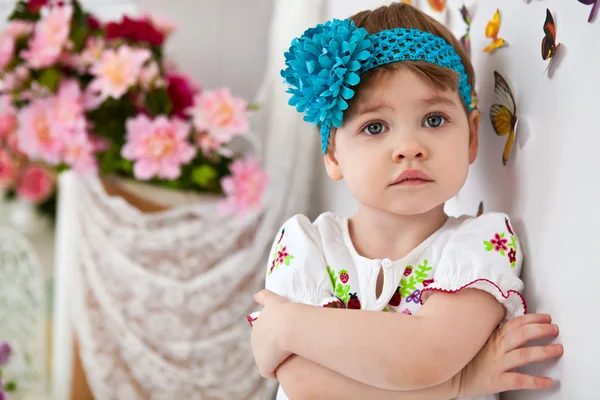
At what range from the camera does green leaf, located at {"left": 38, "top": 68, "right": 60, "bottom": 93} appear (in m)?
1.91

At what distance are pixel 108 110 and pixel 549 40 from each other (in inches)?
57.6

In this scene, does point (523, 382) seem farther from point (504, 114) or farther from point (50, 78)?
point (50, 78)

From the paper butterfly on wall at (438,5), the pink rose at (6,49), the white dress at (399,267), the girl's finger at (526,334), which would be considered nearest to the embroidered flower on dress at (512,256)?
the white dress at (399,267)

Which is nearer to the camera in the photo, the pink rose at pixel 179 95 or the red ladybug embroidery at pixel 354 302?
the red ladybug embroidery at pixel 354 302

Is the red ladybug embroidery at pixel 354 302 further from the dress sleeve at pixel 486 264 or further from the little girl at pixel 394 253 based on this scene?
the dress sleeve at pixel 486 264

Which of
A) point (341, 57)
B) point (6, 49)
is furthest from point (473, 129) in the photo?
point (6, 49)

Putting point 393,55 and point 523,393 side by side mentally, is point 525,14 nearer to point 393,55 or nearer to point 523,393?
point 393,55

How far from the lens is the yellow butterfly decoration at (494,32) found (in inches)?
39.6

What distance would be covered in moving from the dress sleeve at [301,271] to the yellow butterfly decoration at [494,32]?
41cm

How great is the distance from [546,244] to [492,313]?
0.12 meters

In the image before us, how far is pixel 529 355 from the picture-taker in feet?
2.69

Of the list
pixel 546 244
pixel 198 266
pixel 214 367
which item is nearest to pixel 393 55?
pixel 546 244

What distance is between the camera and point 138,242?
2.04 m

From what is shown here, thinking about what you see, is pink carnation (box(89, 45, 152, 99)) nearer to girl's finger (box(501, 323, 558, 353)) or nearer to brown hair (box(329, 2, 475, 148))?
brown hair (box(329, 2, 475, 148))
